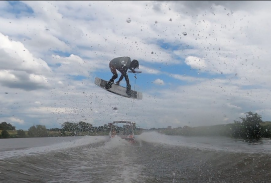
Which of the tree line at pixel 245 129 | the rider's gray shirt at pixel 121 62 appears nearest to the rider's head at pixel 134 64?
the rider's gray shirt at pixel 121 62

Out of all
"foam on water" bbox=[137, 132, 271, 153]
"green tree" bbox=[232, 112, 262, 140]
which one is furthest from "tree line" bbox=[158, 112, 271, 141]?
"foam on water" bbox=[137, 132, 271, 153]

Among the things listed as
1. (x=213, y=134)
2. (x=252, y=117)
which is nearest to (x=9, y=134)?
(x=213, y=134)

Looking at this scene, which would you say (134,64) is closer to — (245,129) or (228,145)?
(228,145)

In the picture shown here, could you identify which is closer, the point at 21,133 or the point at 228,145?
the point at 228,145

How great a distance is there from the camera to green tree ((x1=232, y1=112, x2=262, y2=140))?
169 ft

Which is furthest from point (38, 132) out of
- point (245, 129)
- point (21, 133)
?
point (245, 129)

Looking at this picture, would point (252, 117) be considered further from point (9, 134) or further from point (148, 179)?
point (9, 134)

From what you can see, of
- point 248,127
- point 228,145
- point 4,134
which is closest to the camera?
point 228,145

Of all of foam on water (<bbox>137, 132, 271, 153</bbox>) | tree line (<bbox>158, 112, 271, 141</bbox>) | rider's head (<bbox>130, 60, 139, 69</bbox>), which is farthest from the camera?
tree line (<bbox>158, 112, 271, 141</bbox>)

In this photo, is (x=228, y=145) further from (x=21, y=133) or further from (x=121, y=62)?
(x=21, y=133)

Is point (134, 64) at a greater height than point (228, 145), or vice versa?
point (134, 64)

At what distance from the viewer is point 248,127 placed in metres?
52.5

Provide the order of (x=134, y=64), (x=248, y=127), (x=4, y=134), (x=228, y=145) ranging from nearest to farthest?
(x=134, y=64)
(x=228, y=145)
(x=248, y=127)
(x=4, y=134)

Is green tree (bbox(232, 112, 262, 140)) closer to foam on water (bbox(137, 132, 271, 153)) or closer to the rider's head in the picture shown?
foam on water (bbox(137, 132, 271, 153))
